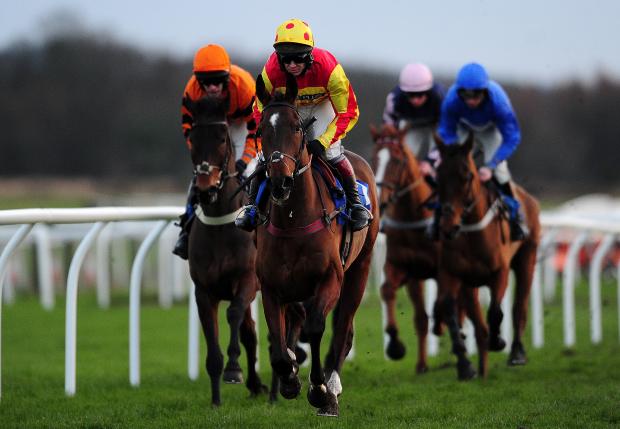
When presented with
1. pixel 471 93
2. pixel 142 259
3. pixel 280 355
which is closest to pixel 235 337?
pixel 280 355

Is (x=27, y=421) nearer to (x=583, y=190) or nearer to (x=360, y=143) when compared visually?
(x=360, y=143)

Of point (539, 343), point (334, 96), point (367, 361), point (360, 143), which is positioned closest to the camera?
point (334, 96)

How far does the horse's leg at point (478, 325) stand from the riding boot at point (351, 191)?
2.27 meters

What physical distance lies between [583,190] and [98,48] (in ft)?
57.4

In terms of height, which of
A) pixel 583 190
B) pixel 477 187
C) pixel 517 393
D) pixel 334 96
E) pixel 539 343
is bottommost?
pixel 583 190

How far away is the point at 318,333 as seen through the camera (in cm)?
534

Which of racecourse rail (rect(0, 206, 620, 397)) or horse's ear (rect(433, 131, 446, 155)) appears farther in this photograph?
horse's ear (rect(433, 131, 446, 155))

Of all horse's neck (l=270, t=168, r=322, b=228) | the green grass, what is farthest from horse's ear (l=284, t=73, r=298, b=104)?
the green grass

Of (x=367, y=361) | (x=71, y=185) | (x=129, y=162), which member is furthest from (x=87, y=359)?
(x=129, y=162)

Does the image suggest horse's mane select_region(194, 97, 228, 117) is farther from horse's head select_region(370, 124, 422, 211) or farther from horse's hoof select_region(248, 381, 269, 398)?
horse's head select_region(370, 124, 422, 211)

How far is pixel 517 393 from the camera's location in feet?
21.7

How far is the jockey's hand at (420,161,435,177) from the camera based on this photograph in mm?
8867

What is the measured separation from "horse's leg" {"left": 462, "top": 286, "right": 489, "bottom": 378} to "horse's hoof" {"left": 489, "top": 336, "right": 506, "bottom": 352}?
0.08 m

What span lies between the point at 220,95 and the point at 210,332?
139cm
